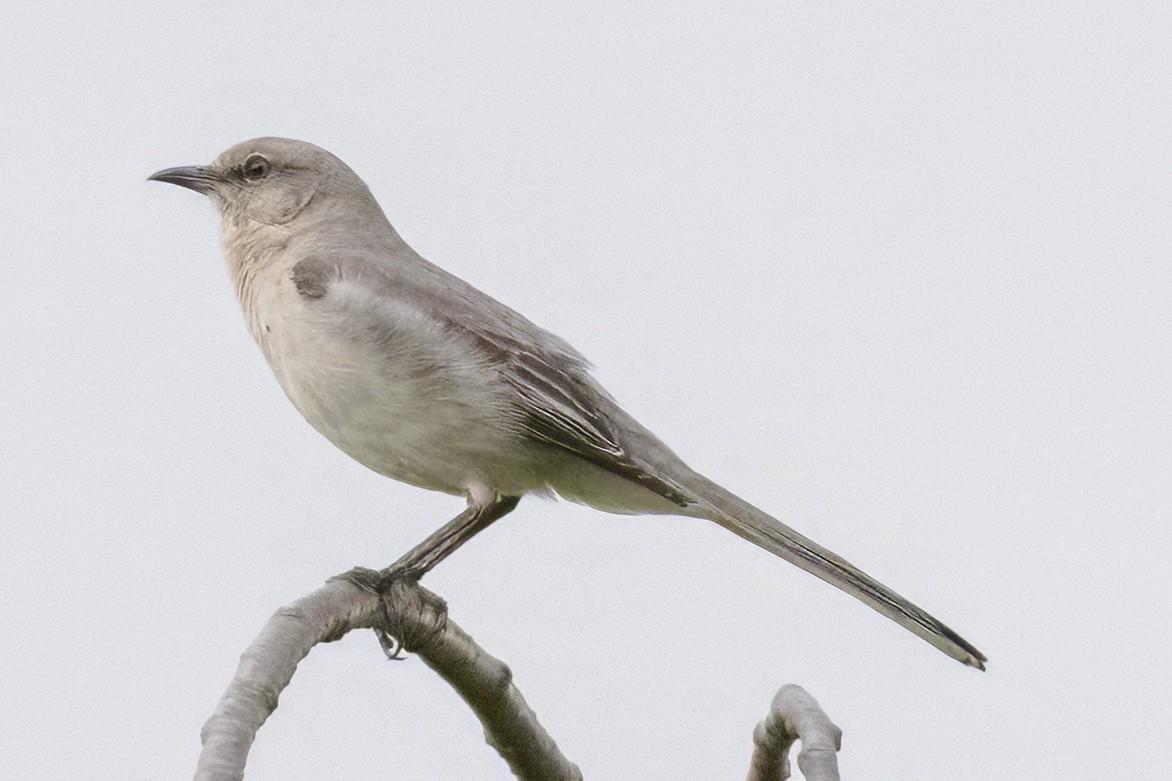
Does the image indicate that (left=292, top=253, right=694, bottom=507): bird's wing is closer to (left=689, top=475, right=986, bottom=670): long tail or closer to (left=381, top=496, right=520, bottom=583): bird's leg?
(left=689, top=475, right=986, bottom=670): long tail

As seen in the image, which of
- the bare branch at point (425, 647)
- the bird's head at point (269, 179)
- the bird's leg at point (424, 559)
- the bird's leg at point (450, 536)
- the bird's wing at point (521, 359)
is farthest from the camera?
the bird's head at point (269, 179)

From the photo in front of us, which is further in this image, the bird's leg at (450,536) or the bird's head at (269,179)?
the bird's head at (269,179)

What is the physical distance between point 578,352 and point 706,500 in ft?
2.61

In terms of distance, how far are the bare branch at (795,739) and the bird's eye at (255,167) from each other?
2943mm

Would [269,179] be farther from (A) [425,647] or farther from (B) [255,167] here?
(A) [425,647]

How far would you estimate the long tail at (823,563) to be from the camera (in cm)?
486

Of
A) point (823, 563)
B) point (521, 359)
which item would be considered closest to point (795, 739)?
point (823, 563)

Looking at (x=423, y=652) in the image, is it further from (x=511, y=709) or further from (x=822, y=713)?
(x=822, y=713)

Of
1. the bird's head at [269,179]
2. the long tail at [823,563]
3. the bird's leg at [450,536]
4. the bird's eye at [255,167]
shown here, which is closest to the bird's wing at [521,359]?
the long tail at [823,563]

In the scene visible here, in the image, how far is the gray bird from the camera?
5457mm

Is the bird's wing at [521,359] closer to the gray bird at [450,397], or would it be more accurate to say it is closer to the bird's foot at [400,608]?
the gray bird at [450,397]

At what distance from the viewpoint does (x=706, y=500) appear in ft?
18.5

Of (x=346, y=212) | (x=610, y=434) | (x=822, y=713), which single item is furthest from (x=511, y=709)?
(x=346, y=212)

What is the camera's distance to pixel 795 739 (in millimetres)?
4566
